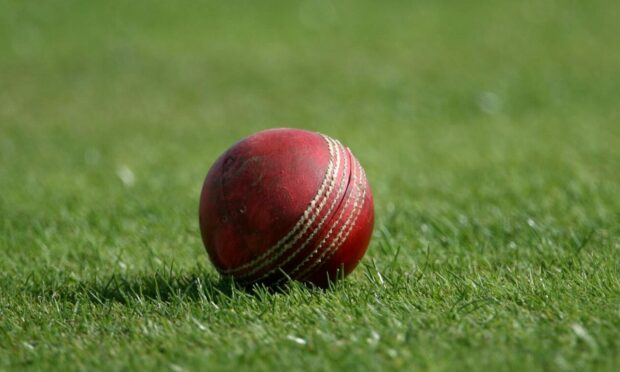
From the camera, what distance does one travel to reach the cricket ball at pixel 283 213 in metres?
4.36

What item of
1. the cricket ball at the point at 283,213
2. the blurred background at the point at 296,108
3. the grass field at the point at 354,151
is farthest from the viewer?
the blurred background at the point at 296,108

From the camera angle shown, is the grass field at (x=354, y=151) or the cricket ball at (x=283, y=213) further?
the cricket ball at (x=283, y=213)

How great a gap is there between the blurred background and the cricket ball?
966 millimetres

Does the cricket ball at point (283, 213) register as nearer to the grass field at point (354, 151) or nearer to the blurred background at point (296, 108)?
the grass field at point (354, 151)

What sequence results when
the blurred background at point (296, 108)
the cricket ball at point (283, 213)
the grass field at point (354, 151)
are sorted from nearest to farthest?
the grass field at point (354, 151) < the cricket ball at point (283, 213) < the blurred background at point (296, 108)

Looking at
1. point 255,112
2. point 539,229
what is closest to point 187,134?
point 255,112

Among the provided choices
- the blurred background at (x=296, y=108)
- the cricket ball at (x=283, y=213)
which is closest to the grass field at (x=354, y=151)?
the blurred background at (x=296, y=108)

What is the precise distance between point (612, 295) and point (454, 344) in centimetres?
101

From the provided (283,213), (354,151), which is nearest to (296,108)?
(354,151)

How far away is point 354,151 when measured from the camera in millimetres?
8828

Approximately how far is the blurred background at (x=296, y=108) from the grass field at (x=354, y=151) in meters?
0.04

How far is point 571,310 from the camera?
4.07m

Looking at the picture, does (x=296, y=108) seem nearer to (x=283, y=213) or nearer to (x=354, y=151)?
(x=354, y=151)

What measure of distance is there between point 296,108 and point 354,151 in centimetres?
255
